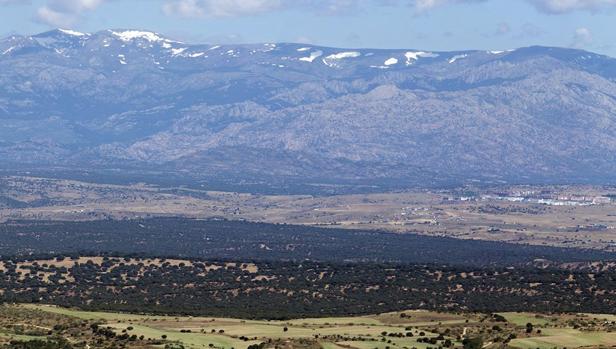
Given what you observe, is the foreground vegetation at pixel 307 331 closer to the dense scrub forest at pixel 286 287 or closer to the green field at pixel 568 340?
the green field at pixel 568 340

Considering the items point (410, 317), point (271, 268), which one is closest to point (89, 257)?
point (271, 268)

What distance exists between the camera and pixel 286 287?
4783 inches

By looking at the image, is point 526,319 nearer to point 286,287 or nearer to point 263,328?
point 263,328

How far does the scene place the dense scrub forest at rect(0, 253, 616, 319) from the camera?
109m

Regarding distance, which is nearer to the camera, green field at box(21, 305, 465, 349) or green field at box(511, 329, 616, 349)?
Answer: green field at box(511, 329, 616, 349)

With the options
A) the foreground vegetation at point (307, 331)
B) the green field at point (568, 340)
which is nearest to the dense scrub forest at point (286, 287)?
the foreground vegetation at point (307, 331)

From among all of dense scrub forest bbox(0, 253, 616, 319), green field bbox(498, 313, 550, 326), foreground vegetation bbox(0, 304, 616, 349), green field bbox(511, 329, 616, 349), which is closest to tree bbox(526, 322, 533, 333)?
foreground vegetation bbox(0, 304, 616, 349)

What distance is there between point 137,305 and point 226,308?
22.8ft

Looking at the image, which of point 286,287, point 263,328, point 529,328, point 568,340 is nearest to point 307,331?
point 263,328

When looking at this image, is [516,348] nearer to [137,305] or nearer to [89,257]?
[137,305]

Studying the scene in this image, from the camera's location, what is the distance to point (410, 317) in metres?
99.9

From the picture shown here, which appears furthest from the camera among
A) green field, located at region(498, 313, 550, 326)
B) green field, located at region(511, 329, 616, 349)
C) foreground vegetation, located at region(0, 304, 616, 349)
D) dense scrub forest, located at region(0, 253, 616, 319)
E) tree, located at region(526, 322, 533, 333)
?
dense scrub forest, located at region(0, 253, 616, 319)

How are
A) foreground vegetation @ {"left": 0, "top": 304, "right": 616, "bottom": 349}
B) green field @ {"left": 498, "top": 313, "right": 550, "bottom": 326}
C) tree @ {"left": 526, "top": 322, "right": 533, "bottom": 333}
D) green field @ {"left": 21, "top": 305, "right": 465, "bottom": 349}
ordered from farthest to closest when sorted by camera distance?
1. green field @ {"left": 498, "top": 313, "right": 550, "bottom": 326}
2. tree @ {"left": 526, "top": 322, "right": 533, "bottom": 333}
3. green field @ {"left": 21, "top": 305, "right": 465, "bottom": 349}
4. foreground vegetation @ {"left": 0, "top": 304, "right": 616, "bottom": 349}

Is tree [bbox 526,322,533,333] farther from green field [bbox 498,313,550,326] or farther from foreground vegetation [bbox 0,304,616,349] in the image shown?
green field [bbox 498,313,550,326]
